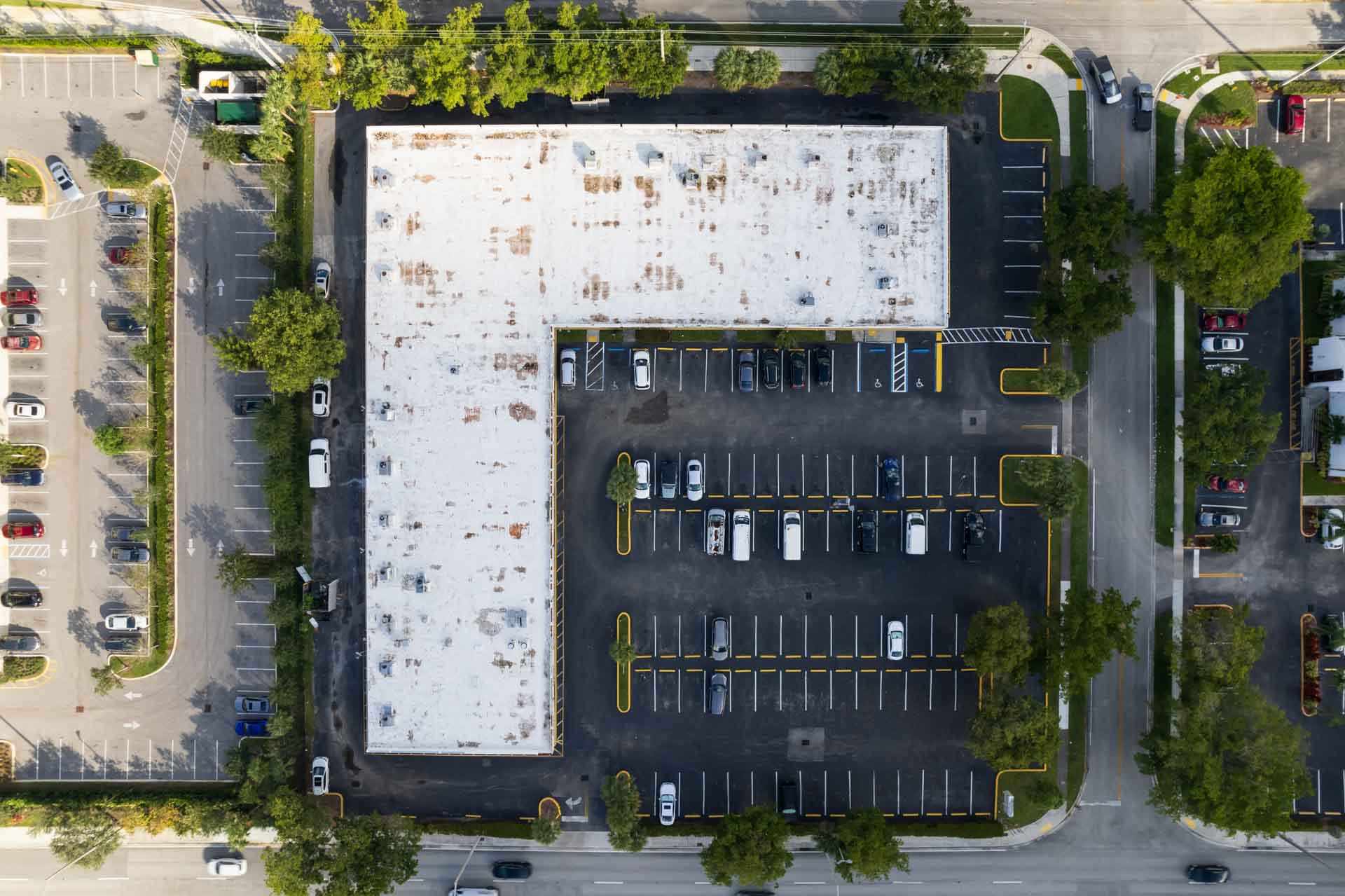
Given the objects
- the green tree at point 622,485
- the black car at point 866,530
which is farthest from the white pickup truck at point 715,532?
the black car at point 866,530

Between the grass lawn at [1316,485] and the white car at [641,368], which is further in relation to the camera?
the grass lawn at [1316,485]

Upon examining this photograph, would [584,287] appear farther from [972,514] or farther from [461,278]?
[972,514]

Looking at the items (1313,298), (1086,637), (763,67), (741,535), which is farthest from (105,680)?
(1313,298)

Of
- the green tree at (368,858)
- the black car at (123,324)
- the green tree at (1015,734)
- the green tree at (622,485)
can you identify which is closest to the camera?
the green tree at (1015,734)

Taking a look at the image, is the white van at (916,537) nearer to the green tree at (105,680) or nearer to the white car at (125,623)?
the white car at (125,623)

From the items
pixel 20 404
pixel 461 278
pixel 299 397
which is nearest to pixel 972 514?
pixel 461 278

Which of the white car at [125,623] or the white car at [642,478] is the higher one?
the white car at [642,478]

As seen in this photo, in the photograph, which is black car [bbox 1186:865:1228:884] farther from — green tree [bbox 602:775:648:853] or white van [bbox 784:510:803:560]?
green tree [bbox 602:775:648:853]

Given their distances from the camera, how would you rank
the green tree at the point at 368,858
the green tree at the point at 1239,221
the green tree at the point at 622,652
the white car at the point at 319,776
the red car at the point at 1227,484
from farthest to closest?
1. the white car at the point at 319,776
2. the red car at the point at 1227,484
3. the green tree at the point at 622,652
4. the green tree at the point at 368,858
5. the green tree at the point at 1239,221

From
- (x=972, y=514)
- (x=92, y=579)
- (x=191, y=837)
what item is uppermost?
(x=972, y=514)
